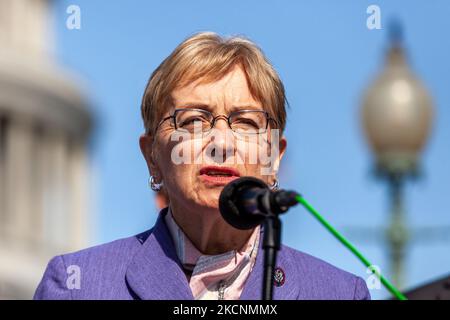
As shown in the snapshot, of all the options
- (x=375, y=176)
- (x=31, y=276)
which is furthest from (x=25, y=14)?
(x=375, y=176)

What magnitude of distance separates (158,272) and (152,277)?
0.15 feet

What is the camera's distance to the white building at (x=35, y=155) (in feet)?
281

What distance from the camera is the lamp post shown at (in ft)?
125

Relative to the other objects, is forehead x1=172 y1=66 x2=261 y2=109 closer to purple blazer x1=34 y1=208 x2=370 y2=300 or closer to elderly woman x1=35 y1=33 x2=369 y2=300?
elderly woman x1=35 y1=33 x2=369 y2=300

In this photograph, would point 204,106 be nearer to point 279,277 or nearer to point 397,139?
point 279,277

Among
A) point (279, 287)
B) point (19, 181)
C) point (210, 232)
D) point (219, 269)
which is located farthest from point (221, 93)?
point (19, 181)

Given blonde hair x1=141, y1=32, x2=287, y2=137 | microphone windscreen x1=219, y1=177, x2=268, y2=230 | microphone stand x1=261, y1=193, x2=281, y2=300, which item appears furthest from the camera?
blonde hair x1=141, y1=32, x2=287, y2=137

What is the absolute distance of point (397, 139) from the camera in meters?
38.3

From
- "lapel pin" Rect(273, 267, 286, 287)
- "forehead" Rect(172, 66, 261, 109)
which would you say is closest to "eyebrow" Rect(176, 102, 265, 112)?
"forehead" Rect(172, 66, 261, 109)

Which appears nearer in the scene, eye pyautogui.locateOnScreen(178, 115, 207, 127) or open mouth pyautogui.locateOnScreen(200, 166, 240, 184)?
open mouth pyautogui.locateOnScreen(200, 166, 240, 184)

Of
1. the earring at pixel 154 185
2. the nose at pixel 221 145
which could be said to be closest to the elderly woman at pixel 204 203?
the nose at pixel 221 145

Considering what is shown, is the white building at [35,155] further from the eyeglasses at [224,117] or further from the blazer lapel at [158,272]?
the eyeglasses at [224,117]

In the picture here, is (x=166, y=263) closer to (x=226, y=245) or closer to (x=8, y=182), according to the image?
(x=226, y=245)
